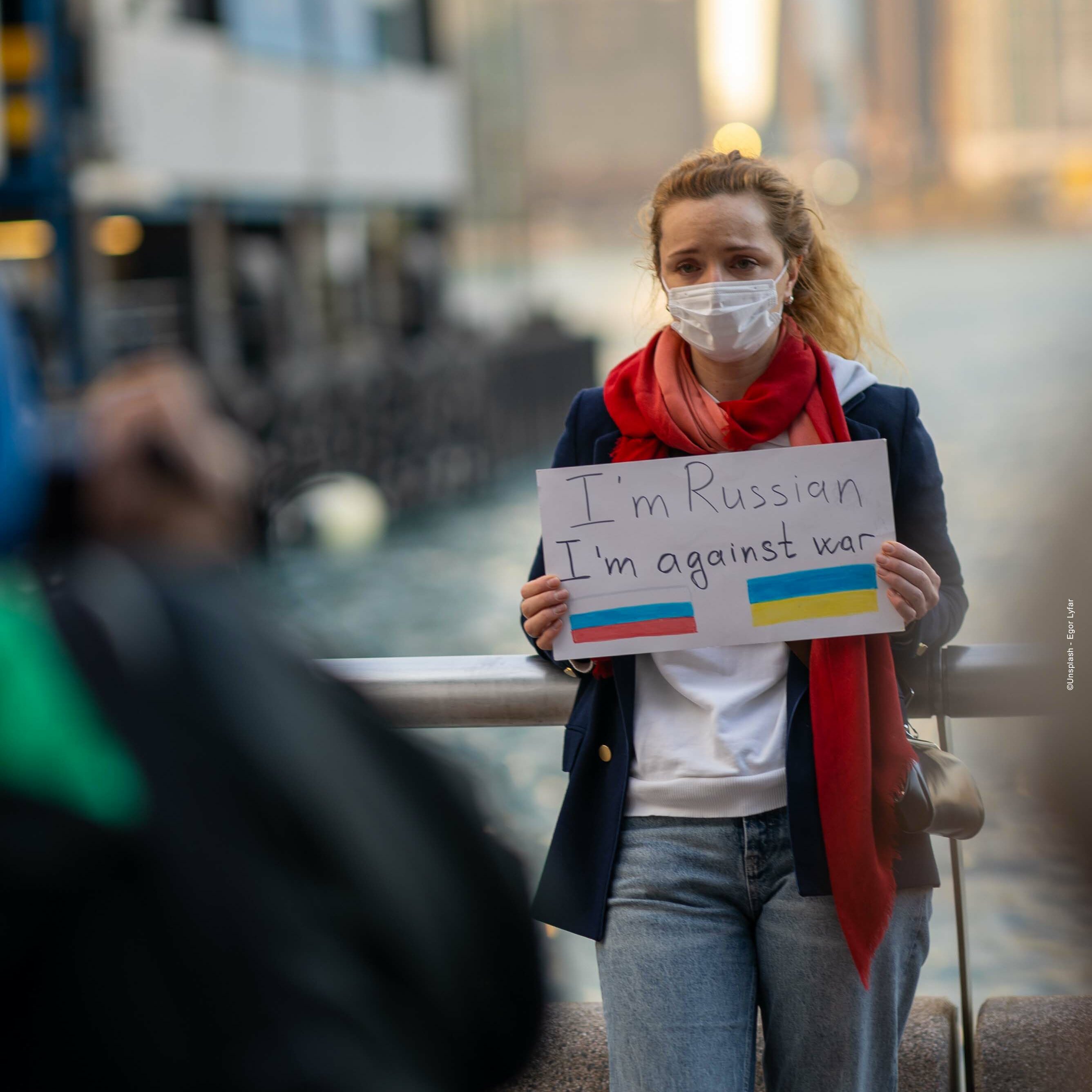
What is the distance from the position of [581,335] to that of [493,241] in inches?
173

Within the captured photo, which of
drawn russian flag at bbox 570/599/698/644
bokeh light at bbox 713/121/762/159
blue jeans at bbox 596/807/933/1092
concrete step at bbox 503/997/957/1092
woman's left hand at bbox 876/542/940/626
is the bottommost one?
concrete step at bbox 503/997/957/1092

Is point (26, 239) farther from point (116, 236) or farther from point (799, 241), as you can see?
point (799, 241)

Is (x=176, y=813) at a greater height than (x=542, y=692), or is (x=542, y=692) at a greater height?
(x=176, y=813)

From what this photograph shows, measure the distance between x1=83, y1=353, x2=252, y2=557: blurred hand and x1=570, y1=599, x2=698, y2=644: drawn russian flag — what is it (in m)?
1.36

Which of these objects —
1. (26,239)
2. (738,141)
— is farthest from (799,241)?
(26,239)

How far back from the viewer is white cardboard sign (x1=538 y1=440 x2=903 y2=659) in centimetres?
255

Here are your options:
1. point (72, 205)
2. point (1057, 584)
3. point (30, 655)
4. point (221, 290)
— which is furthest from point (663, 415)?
point (221, 290)

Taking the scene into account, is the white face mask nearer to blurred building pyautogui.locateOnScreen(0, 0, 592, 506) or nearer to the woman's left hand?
the woman's left hand

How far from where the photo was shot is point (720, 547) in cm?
267

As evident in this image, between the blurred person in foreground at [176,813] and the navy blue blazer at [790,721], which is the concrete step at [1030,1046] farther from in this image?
the blurred person in foreground at [176,813]

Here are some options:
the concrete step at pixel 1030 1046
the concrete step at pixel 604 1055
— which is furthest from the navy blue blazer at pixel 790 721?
the concrete step at pixel 1030 1046

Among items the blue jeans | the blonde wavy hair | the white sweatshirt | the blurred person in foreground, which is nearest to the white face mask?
the blonde wavy hair

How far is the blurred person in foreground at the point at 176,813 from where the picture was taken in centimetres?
117

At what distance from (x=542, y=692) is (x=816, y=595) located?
0.75 m
